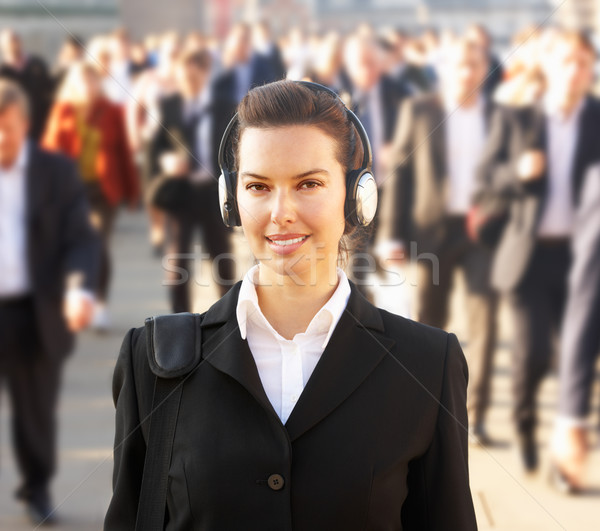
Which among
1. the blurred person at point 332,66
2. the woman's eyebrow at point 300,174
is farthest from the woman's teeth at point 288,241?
the blurred person at point 332,66

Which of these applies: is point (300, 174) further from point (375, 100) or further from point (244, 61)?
point (244, 61)

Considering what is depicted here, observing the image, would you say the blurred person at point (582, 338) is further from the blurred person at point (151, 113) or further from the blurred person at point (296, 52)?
the blurred person at point (296, 52)

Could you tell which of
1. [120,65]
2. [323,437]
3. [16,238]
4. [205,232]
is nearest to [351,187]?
[323,437]

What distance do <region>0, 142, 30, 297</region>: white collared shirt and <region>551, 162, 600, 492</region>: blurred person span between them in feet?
8.58

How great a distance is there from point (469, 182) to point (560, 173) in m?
0.68

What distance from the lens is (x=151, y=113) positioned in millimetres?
6762

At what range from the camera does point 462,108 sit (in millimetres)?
5203

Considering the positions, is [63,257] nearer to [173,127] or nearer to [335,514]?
[173,127]

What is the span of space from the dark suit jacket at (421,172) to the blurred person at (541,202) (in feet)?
1.75

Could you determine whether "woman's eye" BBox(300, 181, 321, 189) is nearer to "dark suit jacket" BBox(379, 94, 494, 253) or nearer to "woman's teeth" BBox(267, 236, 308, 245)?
"woman's teeth" BBox(267, 236, 308, 245)

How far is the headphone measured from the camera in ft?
5.72

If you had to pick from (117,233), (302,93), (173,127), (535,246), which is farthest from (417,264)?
(117,233)

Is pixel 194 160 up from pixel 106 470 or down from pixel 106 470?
up

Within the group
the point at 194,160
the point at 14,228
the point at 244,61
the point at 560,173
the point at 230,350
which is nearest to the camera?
the point at 230,350
